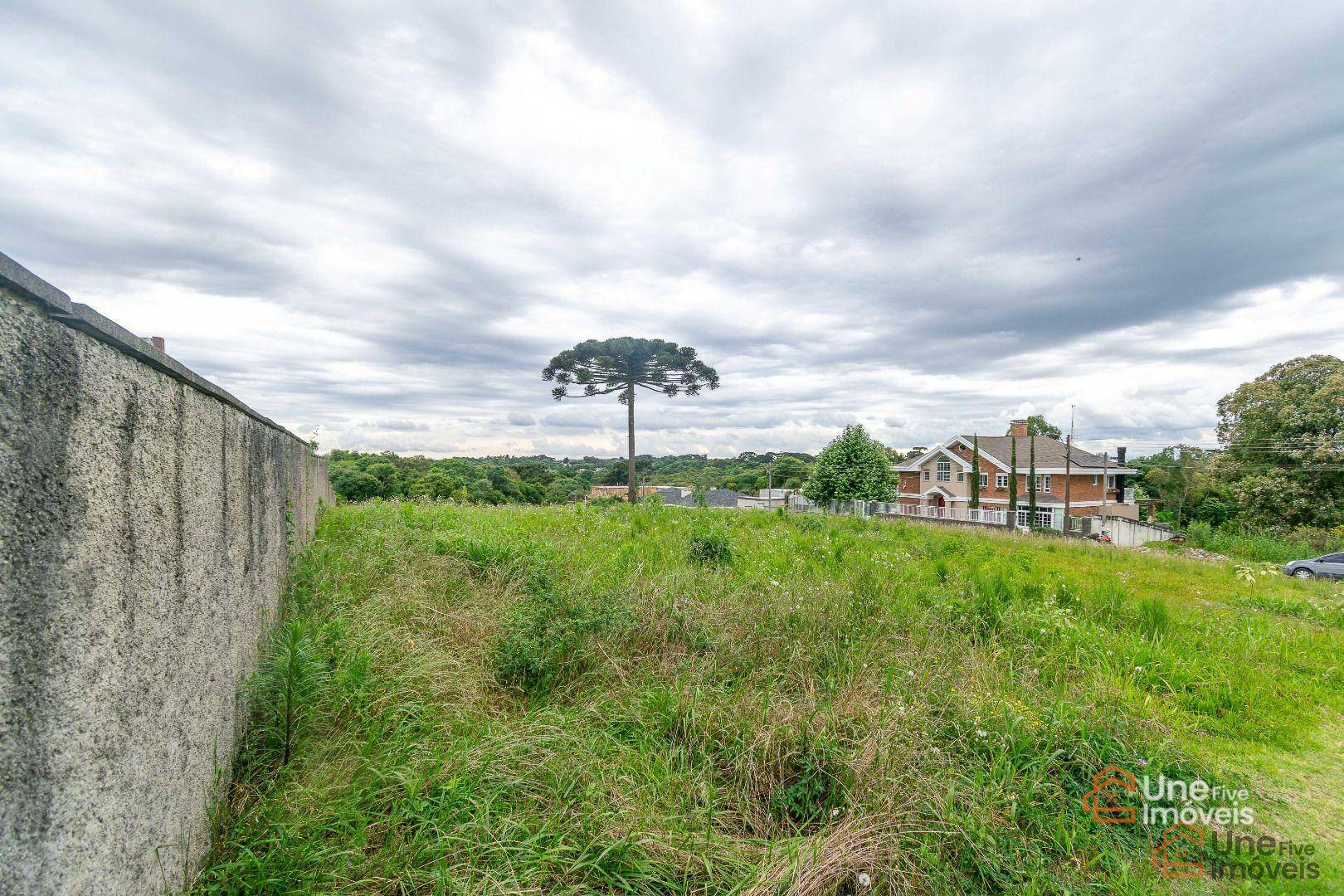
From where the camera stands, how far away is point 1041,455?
30.9m

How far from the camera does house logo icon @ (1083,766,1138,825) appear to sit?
2.60 m

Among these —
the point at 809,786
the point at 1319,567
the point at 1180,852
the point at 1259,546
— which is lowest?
the point at 1319,567

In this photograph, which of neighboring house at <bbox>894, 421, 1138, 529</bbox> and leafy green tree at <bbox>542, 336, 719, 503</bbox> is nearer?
leafy green tree at <bbox>542, 336, 719, 503</bbox>

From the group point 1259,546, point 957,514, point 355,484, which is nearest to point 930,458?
point 957,514

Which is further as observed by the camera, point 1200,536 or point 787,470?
point 787,470

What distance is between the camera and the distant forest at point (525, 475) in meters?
19.0

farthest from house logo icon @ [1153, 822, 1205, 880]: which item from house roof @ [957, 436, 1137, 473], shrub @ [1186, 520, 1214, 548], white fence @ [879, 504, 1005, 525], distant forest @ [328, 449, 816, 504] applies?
house roof @ [957, 436, 1137, 473]

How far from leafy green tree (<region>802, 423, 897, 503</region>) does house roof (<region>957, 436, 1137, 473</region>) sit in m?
7.92

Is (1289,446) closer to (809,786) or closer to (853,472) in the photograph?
(853,472)

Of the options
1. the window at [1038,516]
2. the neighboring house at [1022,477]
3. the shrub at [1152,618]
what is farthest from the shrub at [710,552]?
the neighboring house at [1022,477]

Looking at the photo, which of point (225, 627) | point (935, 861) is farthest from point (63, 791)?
point (935, 861)

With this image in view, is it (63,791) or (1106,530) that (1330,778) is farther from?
(1106,530)

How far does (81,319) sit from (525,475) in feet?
133

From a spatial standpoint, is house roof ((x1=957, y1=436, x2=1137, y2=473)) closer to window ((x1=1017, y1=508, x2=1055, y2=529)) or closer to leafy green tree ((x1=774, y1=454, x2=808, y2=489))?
window ((x1=1017, y1=508, x2=1055, y2=529))
